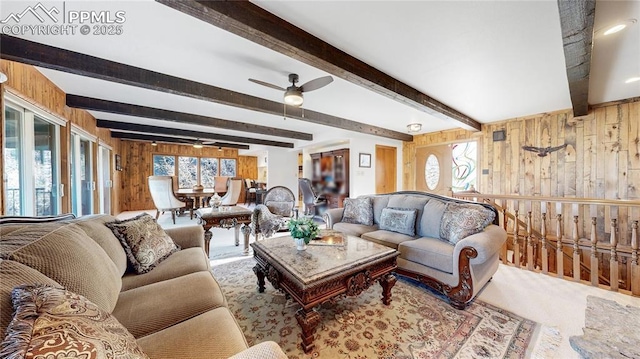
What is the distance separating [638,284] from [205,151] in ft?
31.7

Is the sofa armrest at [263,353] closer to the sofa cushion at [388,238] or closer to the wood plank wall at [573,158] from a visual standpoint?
the sofa cushion at [388,238]

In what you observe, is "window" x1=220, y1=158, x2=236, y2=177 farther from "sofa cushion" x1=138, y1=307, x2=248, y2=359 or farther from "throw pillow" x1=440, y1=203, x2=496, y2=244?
"sofa cushion" x1=138, y1=307, x2=248, y2=359

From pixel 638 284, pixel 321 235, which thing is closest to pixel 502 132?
pixel 638 284

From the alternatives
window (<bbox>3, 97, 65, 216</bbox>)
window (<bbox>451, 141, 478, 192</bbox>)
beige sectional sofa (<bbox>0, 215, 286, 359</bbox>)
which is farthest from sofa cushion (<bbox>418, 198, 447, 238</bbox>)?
window (<bbox>3, 97, 65, 216</bbox>)

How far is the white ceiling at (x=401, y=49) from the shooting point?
1480mm

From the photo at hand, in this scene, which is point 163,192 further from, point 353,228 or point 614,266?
point 614,266

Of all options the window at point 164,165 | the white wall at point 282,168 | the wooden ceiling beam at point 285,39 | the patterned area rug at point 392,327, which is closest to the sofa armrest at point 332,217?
the patterned area rug at point 392,327

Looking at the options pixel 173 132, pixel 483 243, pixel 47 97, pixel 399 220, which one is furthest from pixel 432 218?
pixel 173 132

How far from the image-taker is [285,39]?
1.59m

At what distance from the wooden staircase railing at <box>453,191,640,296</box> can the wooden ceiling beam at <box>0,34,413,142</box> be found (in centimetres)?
361

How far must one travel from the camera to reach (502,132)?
4.27 m

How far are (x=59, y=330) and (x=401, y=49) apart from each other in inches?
96.8

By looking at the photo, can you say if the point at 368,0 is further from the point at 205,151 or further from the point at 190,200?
the point at 205,151

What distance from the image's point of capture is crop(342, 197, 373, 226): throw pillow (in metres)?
3.17
